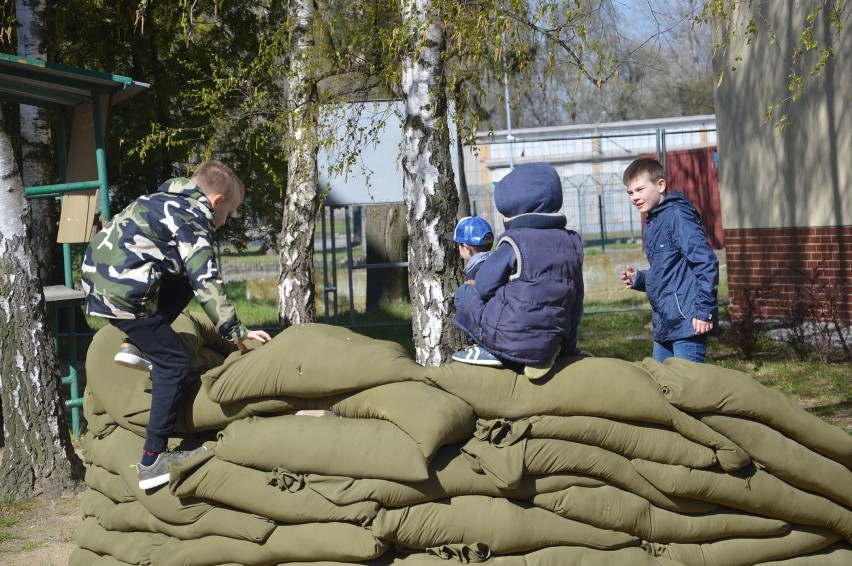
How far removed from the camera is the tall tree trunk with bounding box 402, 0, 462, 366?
5.74 metres

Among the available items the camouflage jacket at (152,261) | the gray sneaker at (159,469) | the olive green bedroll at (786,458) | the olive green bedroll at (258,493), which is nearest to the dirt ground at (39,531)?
the gray sneaker at (159,469)

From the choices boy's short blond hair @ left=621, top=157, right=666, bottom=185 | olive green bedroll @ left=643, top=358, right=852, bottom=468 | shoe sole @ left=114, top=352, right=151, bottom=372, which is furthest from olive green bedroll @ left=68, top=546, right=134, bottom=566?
boy's short blond hair @ left=621, top=157, right=666, bottom=185

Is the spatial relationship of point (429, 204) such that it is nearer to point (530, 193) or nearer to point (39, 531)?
point (530, 193)

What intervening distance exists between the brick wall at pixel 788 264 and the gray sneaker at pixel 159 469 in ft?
24.5

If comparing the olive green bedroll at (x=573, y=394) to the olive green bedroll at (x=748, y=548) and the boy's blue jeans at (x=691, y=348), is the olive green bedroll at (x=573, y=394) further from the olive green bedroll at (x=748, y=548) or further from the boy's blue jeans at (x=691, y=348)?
the boy's blue jeans at (x=691, y=348)

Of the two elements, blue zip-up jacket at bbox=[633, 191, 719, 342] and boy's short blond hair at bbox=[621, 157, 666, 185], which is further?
boy's short blond hair at bbox=[621, 157, 666, 185]

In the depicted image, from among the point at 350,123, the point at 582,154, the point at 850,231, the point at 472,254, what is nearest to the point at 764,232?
the point at 850,231

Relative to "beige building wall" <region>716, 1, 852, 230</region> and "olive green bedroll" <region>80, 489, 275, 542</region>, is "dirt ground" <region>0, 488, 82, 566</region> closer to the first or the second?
"olive green bedroll" <region>80, 489, 275, 542</region>

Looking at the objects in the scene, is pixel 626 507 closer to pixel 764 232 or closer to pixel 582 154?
pixel 764 232

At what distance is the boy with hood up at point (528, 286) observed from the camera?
346 cm

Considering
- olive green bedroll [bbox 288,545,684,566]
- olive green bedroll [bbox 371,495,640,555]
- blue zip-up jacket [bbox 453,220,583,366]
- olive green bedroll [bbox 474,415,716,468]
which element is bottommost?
olive green bedroll [bbox 288,545,684,566]

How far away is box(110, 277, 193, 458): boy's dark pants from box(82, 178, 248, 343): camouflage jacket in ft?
0.18

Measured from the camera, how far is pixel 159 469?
3.76 meters

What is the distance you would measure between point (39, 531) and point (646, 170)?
3851mm
